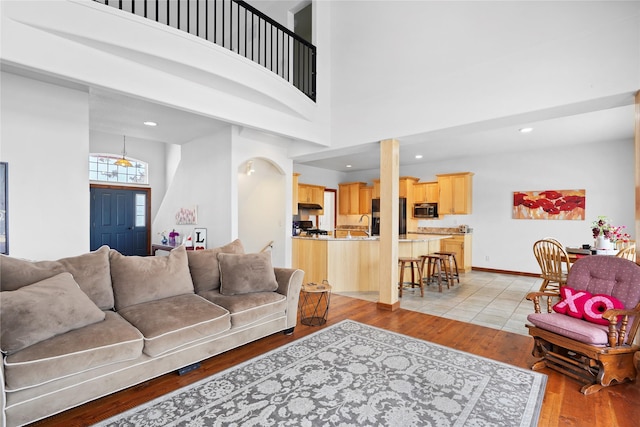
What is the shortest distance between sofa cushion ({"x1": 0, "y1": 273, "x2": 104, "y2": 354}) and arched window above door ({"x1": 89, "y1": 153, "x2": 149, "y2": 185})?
617 centimetres

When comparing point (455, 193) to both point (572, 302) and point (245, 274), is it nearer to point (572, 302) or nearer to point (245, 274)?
point (572, 302)

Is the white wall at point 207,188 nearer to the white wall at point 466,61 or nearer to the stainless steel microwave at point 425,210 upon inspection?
the white wall at point 466,61

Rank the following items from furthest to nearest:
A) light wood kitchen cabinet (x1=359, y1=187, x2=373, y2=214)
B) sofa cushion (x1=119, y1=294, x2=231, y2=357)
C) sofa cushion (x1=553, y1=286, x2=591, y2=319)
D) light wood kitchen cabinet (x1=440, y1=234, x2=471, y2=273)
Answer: light wood kitchen cabinet (x1=359, y1=187, x2=373, y2=214) → light wood kitchen cabinet (x1=440, y1=234, x2=471, y2=273) → sofa cushion (x1=553, y1=286, x2=591, y2=319) → sofa cushion (x1=119, y1=294, x2=231, y2=357)

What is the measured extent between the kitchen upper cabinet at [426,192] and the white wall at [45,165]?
7.24 meters

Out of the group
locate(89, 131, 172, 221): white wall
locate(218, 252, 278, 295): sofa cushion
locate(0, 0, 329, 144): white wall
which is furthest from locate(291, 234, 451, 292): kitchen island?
locate(89, 131, 172, 221): white wall

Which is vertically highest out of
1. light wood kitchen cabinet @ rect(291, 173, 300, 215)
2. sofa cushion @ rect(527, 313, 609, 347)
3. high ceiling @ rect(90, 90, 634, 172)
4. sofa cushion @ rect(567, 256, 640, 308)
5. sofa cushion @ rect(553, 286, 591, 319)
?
high ceiling @ rect(90, 90, 634, 172)

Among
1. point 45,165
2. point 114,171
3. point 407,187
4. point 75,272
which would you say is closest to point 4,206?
point 45,165

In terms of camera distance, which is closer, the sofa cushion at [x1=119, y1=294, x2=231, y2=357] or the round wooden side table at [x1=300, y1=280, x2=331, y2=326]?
the sofa cushion at [x1=119, y1=294, x2=231, y2=357]

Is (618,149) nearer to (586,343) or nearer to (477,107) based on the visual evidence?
(477,107)

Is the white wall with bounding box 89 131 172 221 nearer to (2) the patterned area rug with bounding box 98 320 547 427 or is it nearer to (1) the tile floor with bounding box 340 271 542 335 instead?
(1) the tile floor with bounding box 340 271 542 335

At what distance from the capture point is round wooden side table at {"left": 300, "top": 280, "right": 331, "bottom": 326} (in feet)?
12.0

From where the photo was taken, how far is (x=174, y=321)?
245 centimetres

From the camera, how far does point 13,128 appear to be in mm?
3062

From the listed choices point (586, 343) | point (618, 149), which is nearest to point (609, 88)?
point (586, 343)
